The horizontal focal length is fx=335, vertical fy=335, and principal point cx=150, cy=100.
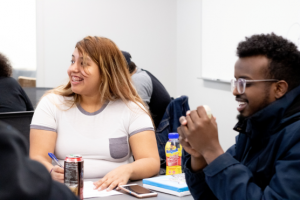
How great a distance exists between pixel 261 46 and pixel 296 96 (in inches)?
7.6

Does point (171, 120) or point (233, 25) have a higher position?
point (233, 25)

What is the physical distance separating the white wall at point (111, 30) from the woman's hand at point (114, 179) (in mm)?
2964

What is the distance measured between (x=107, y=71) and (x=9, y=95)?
3.85 feet

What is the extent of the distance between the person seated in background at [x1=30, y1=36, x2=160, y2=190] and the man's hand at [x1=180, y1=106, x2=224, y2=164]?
1.92 ft

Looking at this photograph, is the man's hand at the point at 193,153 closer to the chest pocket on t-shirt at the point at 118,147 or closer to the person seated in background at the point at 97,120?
the person seated in background at the point at 97,120

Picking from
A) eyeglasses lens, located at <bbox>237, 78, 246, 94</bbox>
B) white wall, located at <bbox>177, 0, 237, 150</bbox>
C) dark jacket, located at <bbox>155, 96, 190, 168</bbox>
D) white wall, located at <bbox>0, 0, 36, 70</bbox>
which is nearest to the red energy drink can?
eyeglasses lens, located at <bbox>237, 78, 246, 94</bbox>

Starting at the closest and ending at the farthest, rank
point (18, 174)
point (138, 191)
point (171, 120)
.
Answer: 1. point (18, 174)
2. point (138, 191)
3. point (171, 120)

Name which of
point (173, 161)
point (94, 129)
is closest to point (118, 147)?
point (94, 129)

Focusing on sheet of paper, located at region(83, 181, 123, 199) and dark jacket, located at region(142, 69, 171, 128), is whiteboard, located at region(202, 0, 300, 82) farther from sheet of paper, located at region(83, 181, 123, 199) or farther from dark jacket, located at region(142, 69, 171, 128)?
sheet of paper, located at region(83, 181, 123, 199)

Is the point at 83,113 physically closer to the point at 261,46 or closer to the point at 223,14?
the point at 261,46

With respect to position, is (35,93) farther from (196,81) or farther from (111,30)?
(196,81)

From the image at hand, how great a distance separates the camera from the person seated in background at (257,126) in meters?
1.00

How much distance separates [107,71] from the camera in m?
1.84

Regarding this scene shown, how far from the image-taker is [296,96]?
1.05 metres
